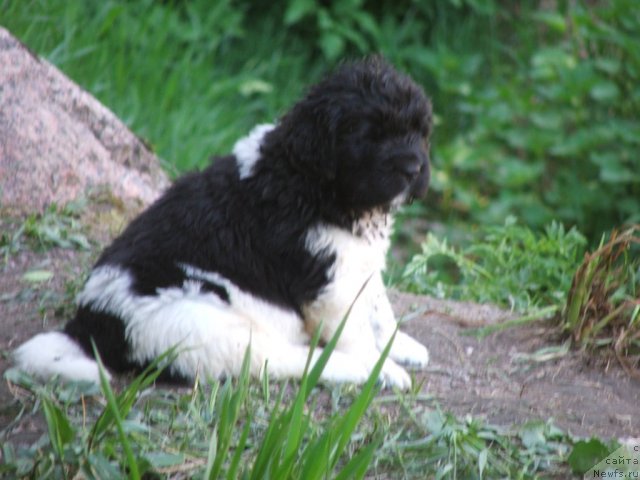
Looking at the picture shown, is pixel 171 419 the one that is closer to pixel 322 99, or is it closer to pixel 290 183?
pixel 290 183

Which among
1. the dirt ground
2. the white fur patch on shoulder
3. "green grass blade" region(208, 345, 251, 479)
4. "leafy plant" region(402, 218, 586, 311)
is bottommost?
"leafy plant" region(402, 218, 586, 311)

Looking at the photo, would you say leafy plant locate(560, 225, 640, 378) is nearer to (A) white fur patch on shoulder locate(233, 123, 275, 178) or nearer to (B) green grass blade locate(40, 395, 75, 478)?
(A) white fur patch on shoulder locate(233, 123, 275, 178)

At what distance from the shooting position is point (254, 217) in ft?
12.6

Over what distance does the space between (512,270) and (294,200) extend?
229cm

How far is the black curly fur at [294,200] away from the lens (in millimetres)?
3674

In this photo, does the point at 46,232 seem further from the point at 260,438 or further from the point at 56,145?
the point at 260,438

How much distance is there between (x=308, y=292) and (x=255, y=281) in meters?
0.22

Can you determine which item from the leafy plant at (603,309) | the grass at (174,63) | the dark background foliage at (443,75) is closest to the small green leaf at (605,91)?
the dark background foliage at (443,75)

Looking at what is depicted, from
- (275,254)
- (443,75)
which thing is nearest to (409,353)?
(275,254)

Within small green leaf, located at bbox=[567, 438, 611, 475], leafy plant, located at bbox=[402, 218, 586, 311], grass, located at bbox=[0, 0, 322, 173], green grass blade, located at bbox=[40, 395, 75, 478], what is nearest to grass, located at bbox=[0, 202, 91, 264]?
grass, located at bbox=[0, 0, 322, 173]

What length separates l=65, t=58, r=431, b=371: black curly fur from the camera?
12.1 feet

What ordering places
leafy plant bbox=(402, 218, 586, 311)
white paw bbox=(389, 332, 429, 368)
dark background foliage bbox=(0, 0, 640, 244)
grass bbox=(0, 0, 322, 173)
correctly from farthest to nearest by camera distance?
dark background foliage bbox=(0, 0, 640, 244) < grass bbox=(0, 0, 322, 173) < leafy plant bbox=(402, 218, 586, 311) < white paw bbox=(389, 332, 429, 368)

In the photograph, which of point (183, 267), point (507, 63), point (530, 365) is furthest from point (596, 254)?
point (507, 63)

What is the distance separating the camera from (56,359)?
362 centimetres
